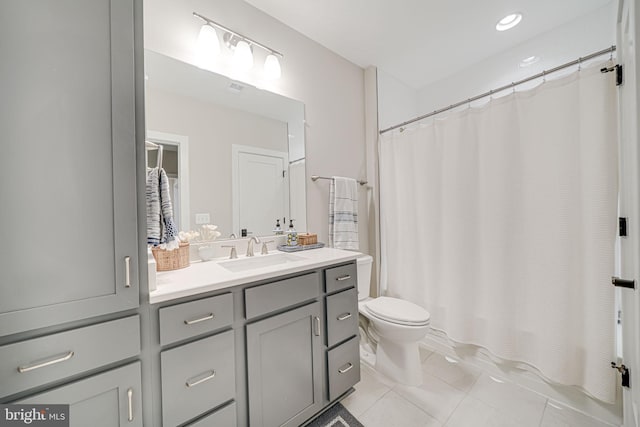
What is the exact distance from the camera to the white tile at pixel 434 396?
1379 mm

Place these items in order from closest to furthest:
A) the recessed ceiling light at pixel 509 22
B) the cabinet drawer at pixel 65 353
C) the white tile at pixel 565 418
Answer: the cabinet drawer at pixel 65 353
the white tile at pixel 565 418
the recessed ceiling light at pixel 509 22

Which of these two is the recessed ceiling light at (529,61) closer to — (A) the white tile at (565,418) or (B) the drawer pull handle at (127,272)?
(A) the white tile at (565,418)

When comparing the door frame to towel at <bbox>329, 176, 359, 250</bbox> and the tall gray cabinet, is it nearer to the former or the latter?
the tall gray cabinet

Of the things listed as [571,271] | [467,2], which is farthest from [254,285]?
[467,2]

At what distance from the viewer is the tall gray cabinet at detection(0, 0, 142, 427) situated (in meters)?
0.64

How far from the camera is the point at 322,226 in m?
2.04

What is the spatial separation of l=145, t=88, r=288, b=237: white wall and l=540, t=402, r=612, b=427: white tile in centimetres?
212

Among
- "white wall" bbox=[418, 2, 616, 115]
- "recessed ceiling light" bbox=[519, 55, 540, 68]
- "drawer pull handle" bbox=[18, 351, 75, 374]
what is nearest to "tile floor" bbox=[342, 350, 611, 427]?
"drawer pull handle" bbox=[18, 351, 75, 374]

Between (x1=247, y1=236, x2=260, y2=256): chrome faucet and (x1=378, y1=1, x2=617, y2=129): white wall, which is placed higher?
(x1=378, y1=1, x2=617, y2=129): white wall

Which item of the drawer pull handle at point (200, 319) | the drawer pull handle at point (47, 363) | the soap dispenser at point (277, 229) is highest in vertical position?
the soap dispenser at point (277, 229)

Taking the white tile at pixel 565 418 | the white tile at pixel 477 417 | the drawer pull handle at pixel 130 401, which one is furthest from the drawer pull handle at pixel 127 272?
the white tile at pixel 565 418

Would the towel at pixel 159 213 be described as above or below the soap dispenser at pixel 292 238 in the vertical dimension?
above

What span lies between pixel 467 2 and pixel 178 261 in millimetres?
2437

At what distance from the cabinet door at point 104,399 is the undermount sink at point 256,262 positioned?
62cm
